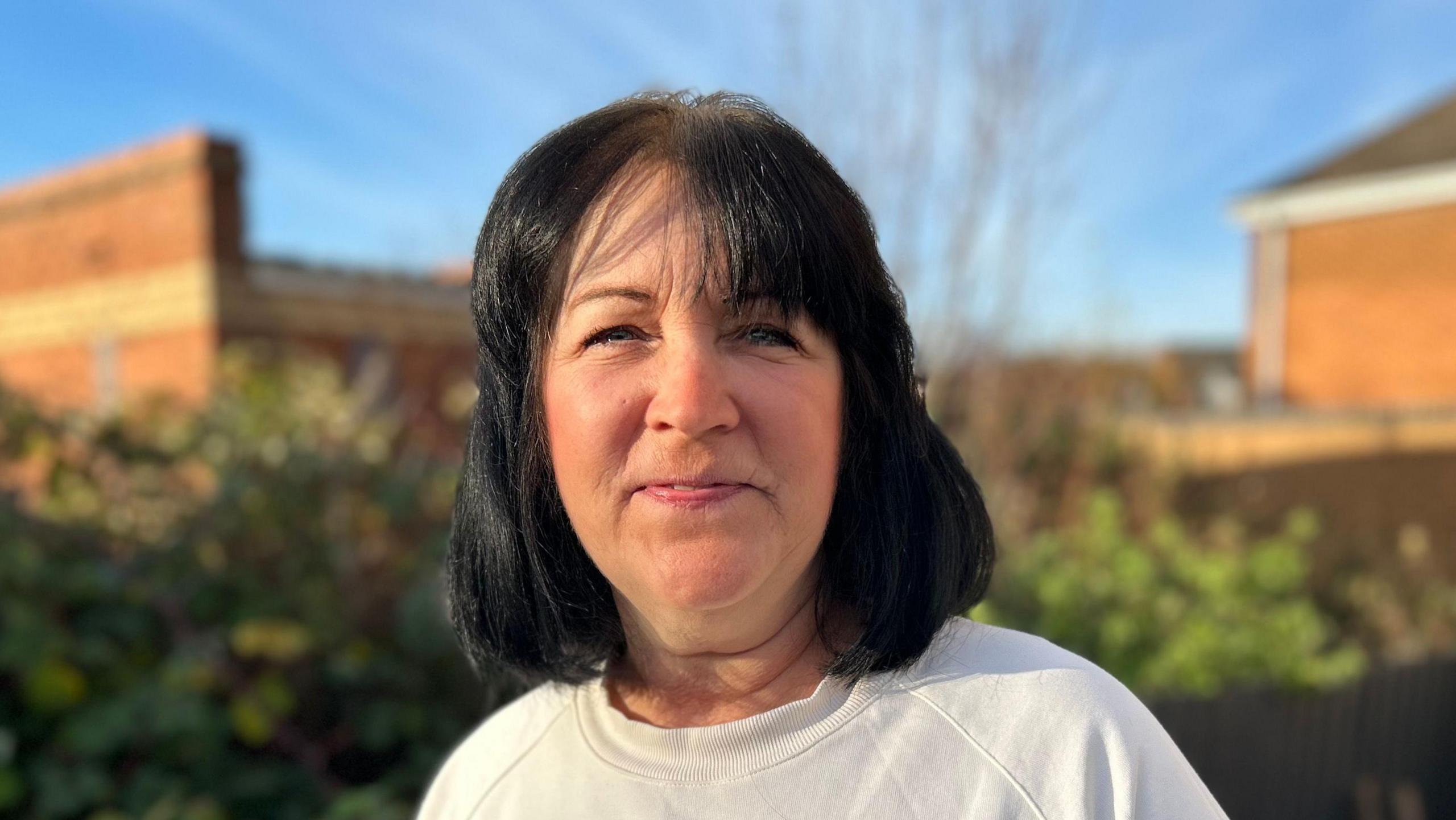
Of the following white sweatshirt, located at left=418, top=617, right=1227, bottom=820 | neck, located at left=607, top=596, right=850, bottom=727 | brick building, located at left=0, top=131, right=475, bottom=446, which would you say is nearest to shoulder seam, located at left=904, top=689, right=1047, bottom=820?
white sweatshirt, located at left=418, top=617, right=1227, bottom=820

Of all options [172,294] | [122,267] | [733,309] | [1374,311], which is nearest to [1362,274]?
[1374,311]

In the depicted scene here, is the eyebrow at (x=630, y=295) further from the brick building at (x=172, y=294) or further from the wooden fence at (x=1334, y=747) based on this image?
the brick building at (x=172, y=294)

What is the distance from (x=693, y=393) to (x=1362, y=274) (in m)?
16.1

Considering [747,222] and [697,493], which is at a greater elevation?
[747,222]

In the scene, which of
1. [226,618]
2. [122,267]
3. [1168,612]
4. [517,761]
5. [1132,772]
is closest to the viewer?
[1132,772]

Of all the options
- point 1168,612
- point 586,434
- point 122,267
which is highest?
point 122,267

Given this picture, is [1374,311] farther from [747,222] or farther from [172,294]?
[747,222]

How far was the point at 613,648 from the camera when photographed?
132 cm

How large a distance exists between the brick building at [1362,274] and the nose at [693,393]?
15.2m

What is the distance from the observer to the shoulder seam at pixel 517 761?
1246 mm

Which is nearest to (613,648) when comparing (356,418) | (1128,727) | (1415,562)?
(1128,727)

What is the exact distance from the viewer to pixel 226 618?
393 cm

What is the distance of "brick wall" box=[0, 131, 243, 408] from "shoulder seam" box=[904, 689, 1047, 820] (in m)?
9.02

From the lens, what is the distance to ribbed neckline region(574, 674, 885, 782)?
1.10 meters
